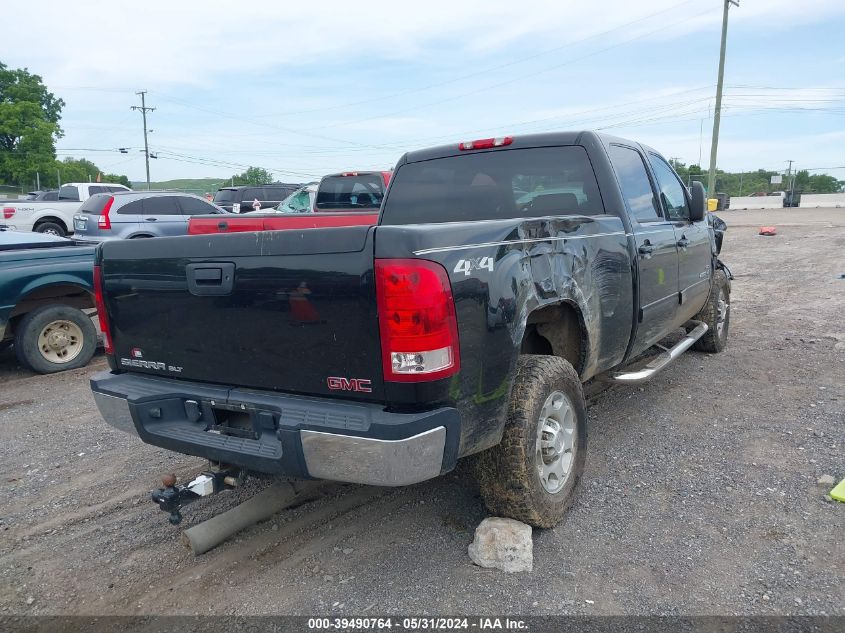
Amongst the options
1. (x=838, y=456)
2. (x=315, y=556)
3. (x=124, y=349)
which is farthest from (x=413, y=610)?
(x=838, y=456)

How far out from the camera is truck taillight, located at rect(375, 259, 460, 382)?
2.44 meters

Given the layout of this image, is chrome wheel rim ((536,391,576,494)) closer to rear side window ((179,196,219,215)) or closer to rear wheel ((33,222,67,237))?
rear side window ((179,196,219,215))

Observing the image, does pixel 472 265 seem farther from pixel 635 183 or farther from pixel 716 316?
pixel 716 316

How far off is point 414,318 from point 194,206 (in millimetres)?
13997

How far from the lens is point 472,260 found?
2.62 m

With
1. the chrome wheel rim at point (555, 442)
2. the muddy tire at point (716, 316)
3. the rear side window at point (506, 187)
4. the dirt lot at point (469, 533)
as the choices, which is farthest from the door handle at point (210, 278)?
the muddy tire at point (716, 316)

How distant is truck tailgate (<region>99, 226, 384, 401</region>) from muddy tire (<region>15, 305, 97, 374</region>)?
4.01 meters

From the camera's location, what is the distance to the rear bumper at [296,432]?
249 centimetres

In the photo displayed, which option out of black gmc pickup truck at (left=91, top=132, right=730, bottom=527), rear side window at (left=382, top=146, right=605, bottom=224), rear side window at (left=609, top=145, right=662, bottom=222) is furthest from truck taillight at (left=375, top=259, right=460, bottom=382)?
rear side window at (left=609, top=145, right=662, bottom=222)

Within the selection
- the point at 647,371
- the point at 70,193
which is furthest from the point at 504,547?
the point at 70,193

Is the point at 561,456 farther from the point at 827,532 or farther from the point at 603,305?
the point at 827,532

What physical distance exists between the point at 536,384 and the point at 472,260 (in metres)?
0.77

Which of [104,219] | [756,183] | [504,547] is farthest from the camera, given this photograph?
[756,183]

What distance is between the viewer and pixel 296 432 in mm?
2600
